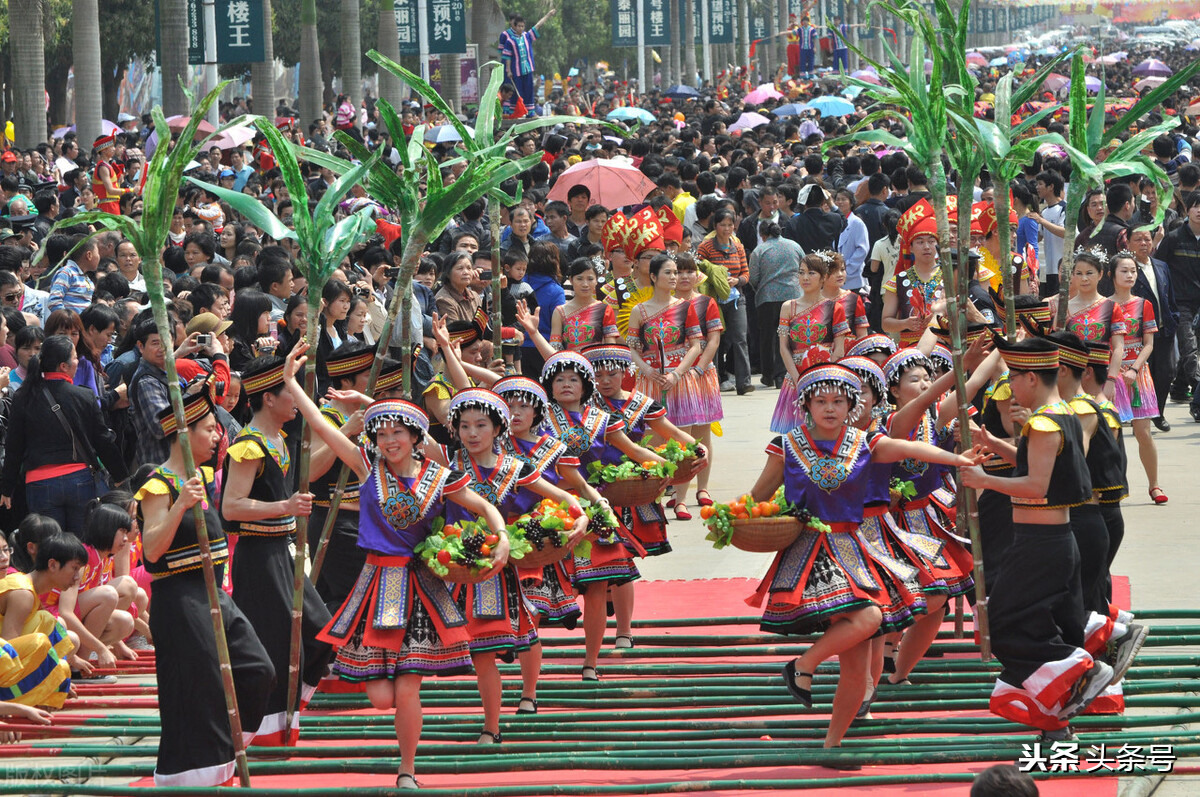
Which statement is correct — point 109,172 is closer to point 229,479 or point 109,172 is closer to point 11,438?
point 11,438

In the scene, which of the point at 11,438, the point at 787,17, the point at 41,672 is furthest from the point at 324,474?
the point at 787,17

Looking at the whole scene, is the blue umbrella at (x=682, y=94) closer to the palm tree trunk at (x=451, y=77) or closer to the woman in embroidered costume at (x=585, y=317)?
the palm tree trunk at (x=451, y=77)

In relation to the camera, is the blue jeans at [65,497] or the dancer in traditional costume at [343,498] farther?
the blue jeans at [65,497]

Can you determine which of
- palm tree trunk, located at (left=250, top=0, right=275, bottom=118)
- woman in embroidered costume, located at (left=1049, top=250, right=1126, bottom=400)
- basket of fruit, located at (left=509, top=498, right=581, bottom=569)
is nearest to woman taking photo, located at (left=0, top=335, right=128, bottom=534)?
basket of fruit, located at (left=509, top=498, right=581, bottom=569)

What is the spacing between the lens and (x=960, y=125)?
707 centimetres

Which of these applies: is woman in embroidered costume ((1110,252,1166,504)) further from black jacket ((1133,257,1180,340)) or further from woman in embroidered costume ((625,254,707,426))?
woman in embroidered costume ((625,254,707,426))

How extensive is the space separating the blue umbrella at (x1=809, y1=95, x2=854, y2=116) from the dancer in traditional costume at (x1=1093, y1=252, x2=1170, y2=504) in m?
21.2

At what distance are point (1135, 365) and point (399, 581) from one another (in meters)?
5.84

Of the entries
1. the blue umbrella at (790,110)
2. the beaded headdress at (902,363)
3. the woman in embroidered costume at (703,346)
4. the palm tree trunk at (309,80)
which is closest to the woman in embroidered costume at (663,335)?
the woman in embroidered costume at (703,346)

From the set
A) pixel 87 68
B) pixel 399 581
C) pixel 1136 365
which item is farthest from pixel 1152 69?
pixel 399 581

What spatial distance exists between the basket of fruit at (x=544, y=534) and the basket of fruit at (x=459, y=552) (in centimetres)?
37

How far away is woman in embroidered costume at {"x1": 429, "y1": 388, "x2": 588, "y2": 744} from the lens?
21.5 feet

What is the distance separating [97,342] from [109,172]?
7.25 m

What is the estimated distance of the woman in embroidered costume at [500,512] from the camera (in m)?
6.56
